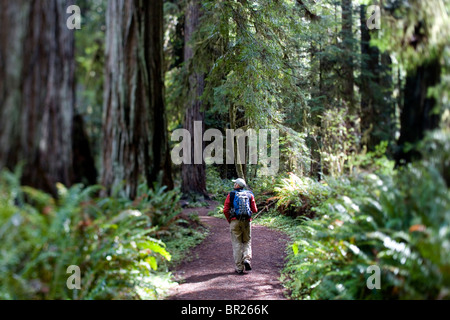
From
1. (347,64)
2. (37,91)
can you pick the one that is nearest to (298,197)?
(347,64)

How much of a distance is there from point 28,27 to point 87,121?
1375mm

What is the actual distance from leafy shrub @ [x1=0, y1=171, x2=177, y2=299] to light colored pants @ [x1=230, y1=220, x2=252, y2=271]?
2.46 m

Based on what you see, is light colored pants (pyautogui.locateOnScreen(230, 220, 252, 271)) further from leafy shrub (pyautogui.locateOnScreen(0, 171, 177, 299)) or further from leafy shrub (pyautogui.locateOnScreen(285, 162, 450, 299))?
leafy shrub (pyautogui.locateOnScreen(0, 171, 177, 299))

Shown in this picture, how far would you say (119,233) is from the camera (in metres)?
4.49

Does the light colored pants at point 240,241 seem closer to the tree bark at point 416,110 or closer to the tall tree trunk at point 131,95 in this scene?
the tall tree trunk at point 131,95

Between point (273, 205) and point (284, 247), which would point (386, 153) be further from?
point (273, 205)

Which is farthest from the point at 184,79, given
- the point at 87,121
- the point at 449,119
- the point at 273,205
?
the point at 449,119

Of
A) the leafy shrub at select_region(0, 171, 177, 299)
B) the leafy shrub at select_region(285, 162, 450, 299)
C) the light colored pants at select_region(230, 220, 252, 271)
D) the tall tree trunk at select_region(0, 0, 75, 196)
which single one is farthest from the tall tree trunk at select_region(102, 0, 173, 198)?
the leafy shrub at select_region(285, 162, 450, 299)

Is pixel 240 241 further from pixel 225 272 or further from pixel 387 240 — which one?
pixel 387 240

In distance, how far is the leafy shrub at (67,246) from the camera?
346 cm

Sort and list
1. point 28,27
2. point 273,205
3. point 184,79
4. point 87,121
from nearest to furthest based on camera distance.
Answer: point 28,27
point 87,121
point 184,79
point 273,205

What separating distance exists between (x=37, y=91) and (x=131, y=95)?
1.53 metres

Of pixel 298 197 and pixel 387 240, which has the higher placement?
pixel 387 240

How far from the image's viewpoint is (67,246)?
3828 millimetres
